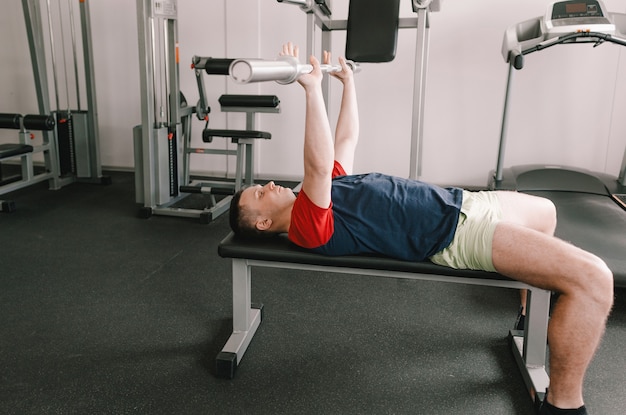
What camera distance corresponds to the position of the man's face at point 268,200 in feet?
5.82

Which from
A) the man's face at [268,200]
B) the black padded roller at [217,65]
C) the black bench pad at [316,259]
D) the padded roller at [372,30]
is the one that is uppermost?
the padded roller at [372,30]

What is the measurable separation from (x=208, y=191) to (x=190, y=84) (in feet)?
4.81

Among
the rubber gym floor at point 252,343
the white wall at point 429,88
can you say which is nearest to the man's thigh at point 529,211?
the rubber gym floor at point 252,343

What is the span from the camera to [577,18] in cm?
304

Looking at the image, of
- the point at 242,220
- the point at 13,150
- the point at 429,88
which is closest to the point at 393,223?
the point at 242,220

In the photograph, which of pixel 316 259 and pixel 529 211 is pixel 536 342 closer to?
pixel 529 211

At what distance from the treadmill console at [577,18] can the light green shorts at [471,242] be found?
1880 millimetres

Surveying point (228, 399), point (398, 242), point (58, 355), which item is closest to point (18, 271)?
point (58, 355)

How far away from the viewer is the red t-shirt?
5.18 ft

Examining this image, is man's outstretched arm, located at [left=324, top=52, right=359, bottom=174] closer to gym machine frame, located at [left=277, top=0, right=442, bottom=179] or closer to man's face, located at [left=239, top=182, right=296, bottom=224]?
man's face, located at [left=239, top=182, right=296, bottom=224]

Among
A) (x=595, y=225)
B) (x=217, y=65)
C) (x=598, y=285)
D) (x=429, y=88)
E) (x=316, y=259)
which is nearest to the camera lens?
(x=598, y=285)

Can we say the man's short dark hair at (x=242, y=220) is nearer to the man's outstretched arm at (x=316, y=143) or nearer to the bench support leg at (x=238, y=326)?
the bench support leg at (x=238, y=326)

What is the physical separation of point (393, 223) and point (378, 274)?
178mm

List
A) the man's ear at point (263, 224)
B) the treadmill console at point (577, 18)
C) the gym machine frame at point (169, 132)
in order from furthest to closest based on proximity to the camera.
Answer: the gym machine frame at point (169, 132) < the treadmill console at point (577, 18) < the man's ear at point (263, 224)
